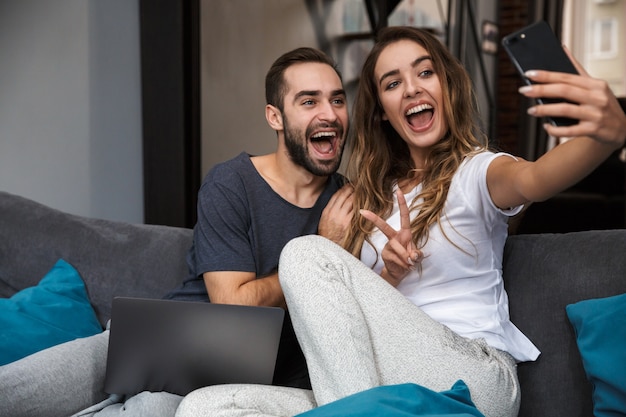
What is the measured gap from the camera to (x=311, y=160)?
2127 mm

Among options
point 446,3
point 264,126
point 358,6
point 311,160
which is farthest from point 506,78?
point 311,160

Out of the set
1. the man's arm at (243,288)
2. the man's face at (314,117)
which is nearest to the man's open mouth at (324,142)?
the man's face at (314,117)

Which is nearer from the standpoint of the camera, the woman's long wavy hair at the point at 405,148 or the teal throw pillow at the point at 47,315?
the woman's long wavy hair at the point at 405,148

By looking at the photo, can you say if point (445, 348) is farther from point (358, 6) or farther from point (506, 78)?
point (506, 78)

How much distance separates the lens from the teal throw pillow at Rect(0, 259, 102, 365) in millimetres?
2127

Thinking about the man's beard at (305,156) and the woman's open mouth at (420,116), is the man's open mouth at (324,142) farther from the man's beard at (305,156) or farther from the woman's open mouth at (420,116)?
the woman's open mouth at (420,116)

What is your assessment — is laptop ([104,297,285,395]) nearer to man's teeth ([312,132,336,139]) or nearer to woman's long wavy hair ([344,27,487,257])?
woman's long wavy hair ([344,27,487,257])

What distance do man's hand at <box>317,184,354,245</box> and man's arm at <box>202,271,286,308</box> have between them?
180 mm

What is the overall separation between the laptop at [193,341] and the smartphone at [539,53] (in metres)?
0.75

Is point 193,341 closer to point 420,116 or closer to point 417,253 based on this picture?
point 417,253

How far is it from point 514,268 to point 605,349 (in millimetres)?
334

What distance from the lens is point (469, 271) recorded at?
6.15ft

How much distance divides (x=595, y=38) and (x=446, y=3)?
124 inches

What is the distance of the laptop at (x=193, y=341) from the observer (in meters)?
1.74
